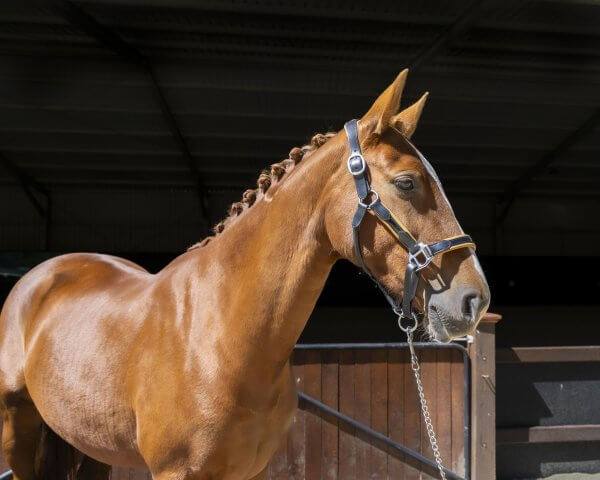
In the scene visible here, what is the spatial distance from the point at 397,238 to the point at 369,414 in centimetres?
275

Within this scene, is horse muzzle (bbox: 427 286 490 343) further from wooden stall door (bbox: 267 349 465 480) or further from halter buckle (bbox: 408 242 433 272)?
wooden stall door (bbox: 267 349 465 480)

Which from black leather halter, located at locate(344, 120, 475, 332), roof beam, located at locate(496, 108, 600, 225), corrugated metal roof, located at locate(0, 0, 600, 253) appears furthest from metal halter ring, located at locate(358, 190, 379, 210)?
roof beam, located at locate(496, 108, 600, 225)

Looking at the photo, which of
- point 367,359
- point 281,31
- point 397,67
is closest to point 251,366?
point 367,359

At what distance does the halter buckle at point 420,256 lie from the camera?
5.24 feet

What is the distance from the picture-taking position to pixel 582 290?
11.8 m

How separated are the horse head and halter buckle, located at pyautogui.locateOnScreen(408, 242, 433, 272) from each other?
0.05ft

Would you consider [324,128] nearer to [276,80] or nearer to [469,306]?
[276,80]

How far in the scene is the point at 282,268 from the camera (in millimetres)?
1872

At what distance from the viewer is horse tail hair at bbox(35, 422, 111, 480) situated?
9.39 feet

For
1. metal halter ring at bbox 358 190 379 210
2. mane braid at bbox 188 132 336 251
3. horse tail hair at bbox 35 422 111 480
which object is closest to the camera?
metal halter ring at bbox 358 190 379 210

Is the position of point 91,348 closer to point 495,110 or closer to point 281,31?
point 281,31

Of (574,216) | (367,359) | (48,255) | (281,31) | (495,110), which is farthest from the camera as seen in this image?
(574,216)

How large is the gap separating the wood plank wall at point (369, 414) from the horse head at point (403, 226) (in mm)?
2485

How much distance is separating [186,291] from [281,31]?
448cm
